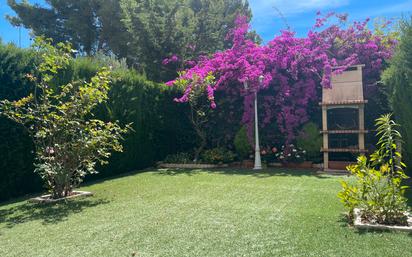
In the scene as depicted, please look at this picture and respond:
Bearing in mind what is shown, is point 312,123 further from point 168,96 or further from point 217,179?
point 168,96

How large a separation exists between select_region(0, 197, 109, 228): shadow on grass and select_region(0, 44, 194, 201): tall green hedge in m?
1.04

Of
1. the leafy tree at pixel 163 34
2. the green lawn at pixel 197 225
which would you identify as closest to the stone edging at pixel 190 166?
the green lawn at pixel 197 225

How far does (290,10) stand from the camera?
1136cm

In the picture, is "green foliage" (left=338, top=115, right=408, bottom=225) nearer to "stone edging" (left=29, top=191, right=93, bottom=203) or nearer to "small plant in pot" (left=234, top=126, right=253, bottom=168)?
"stone edging" (left=29, top=191, right=93, bottom=203)

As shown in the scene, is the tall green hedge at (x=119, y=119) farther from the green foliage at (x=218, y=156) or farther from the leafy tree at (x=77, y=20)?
the leafy tree at (x=77, y=20)

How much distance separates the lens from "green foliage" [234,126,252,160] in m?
10.3

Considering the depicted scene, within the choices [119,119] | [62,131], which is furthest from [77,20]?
[62,131]

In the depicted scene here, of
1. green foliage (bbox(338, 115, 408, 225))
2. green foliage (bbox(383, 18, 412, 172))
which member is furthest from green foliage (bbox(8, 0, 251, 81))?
green foliage (bbox(338, 115, 408, 225))

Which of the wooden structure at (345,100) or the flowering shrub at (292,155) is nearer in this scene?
the wooden structure at (345,100)

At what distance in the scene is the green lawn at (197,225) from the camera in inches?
126

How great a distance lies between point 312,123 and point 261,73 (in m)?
2.22

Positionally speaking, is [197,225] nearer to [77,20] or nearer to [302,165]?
[302,165]

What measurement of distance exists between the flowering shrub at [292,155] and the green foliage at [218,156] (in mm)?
1660

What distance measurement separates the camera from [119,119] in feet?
29.1
